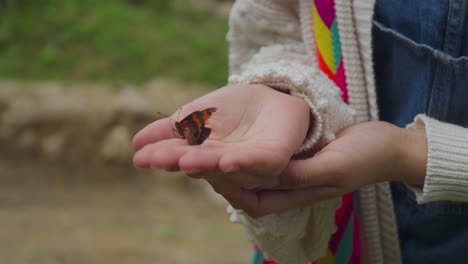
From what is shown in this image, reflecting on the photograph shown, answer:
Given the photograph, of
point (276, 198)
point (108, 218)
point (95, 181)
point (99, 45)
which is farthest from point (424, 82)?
point (99, 45)

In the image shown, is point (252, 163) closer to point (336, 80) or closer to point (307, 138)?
point (307, 138)

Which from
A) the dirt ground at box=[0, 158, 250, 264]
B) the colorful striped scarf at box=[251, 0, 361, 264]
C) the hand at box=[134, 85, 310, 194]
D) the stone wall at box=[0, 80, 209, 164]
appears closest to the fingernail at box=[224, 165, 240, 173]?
the hand at box=[134, 85, 310, 194]

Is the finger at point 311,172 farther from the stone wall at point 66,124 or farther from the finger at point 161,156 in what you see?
the stone wall at point 66,124

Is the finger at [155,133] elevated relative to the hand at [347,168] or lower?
elevated

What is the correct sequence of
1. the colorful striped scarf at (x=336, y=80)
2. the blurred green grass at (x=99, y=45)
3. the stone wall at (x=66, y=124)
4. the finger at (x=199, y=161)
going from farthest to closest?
the blurred green grass at (x=99, y=45)
the stone wall at (x=66, y=124)
the colorful striped scarf at (x=336, y=80)
the finger at (x=199, y=161)

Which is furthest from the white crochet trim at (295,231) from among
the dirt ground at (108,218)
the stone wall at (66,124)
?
the stone wall at (66,124)

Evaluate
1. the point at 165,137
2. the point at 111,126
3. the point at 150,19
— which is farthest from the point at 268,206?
the point at 150,19
